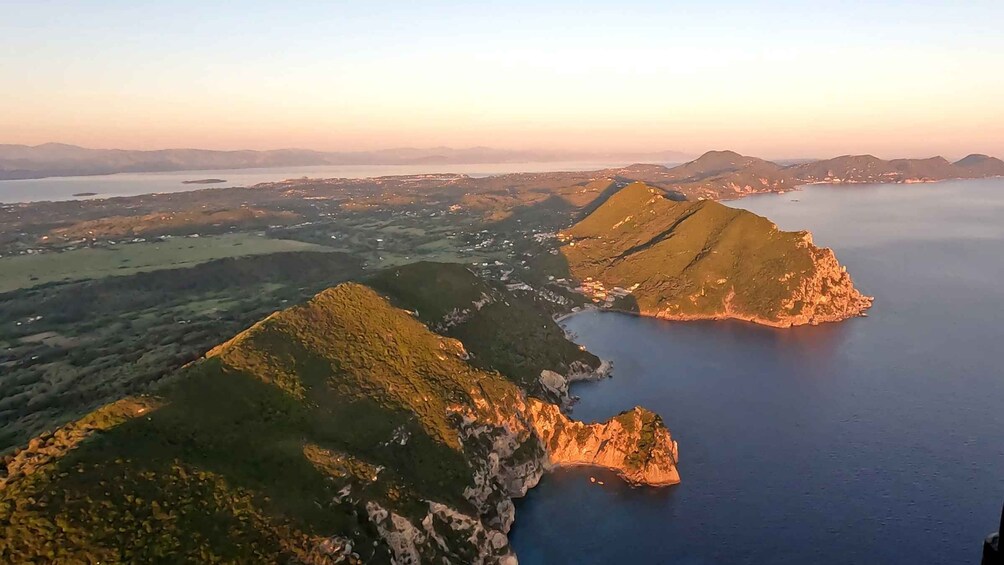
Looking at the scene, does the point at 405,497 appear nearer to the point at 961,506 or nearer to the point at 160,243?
the point at 961,506

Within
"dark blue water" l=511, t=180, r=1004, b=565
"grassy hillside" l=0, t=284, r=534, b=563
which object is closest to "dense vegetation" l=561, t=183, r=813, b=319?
"dark blue water" l=511, t=180, r=1004, b=565

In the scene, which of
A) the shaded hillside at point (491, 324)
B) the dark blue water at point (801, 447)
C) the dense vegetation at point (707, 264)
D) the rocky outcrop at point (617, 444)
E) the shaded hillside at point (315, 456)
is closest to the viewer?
the shaded hillside at point (315, 456)

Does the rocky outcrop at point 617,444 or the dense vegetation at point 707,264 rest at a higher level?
the dense vegetation at point 707,264

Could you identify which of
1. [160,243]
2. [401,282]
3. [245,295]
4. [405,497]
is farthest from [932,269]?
[160,243]

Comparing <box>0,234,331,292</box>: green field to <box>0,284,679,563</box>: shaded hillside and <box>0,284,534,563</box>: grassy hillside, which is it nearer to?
<box>0,284,679,563</box>: shaded hillside

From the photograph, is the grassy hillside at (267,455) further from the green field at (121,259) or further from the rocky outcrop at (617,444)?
the green field at (121,259)

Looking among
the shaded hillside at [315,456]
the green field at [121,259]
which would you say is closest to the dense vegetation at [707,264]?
the shaded hillside at [315,456]
